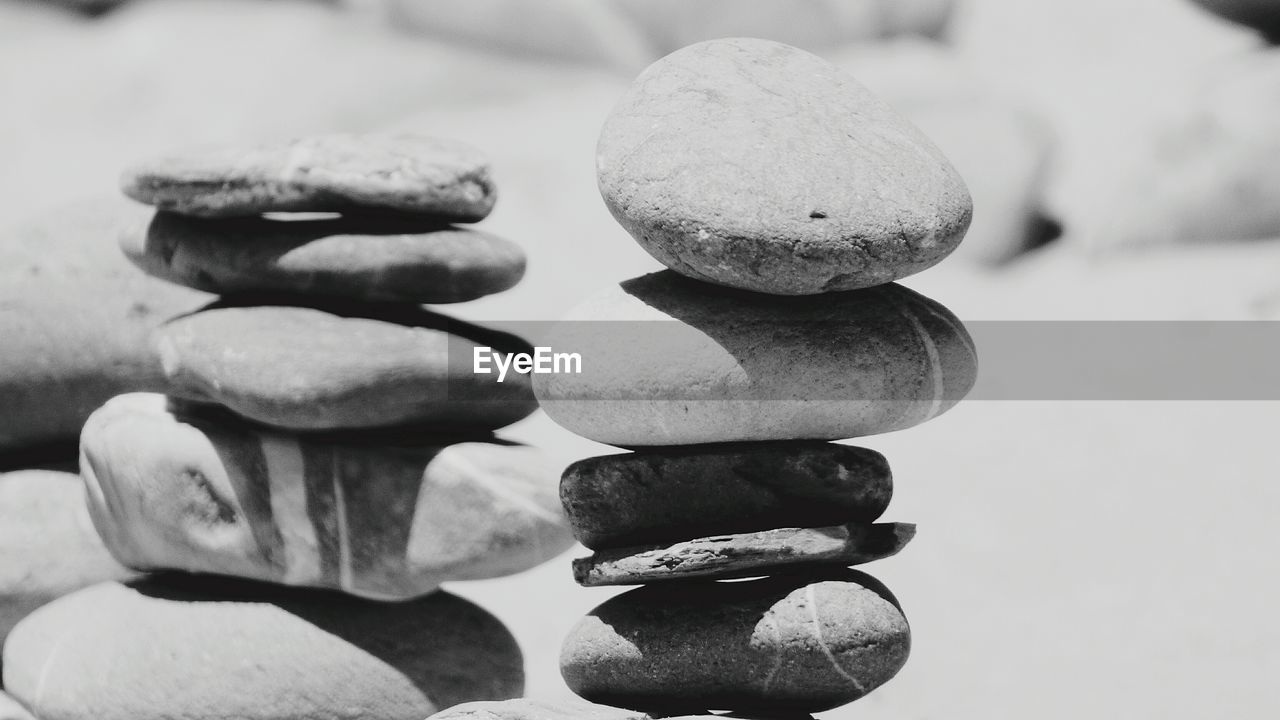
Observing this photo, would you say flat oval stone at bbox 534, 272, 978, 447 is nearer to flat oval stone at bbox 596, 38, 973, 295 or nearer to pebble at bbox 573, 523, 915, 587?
flat oval stone at bbox 596, 38, 973, 295

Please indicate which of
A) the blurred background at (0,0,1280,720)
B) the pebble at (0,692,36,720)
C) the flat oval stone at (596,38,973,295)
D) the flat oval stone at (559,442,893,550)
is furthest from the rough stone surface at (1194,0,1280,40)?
the pebble at (0,692,36,720)

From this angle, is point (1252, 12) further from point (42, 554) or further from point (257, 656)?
point (42, 554)

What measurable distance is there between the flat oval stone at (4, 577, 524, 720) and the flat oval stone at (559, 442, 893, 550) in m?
0.82

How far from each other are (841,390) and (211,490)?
145 cm

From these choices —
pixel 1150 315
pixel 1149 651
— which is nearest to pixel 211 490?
pixel 1149 651

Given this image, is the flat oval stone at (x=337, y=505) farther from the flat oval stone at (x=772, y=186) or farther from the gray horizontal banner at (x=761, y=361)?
the flat oval stone at (x=772, y=186)

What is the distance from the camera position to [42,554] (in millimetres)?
3594

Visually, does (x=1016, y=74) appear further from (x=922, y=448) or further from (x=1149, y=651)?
(x=1149, y=651)

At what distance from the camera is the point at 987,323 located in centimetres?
672

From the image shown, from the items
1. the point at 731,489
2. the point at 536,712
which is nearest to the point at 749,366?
the point at 731,489

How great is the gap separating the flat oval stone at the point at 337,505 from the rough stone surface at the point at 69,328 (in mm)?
493

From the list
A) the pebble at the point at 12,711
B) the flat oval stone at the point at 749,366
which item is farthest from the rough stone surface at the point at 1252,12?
the pebble at the point at 12,711

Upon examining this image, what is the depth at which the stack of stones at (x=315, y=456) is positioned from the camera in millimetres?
2990

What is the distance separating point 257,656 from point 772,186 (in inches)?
61.4
